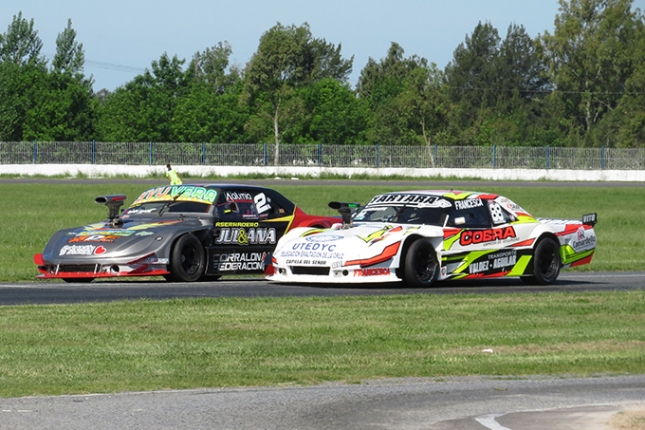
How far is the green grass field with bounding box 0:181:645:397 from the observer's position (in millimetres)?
8570

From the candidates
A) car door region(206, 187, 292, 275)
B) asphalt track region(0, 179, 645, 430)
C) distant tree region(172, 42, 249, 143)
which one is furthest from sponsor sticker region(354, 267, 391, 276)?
distant tree region(172, 42, 249, 143)

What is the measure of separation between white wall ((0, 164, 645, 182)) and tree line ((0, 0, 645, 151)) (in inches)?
394

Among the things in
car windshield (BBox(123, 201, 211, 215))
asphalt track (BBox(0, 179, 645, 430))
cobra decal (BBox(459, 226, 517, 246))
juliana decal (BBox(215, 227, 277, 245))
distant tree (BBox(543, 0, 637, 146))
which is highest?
distant tree (BBox(543, 0, 637, 146))

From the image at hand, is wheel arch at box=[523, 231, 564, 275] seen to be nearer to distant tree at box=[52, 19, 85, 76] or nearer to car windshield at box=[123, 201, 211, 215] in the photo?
car windshield at box=[123, 201, 211, 215]

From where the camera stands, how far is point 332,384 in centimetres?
815

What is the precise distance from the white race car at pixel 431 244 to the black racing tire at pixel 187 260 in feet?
3.22

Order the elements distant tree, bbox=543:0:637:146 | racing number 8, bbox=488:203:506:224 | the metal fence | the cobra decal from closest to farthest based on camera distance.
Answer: the cobra decal
racing number 8, bbox=488:203:506:224
the metal fence
distant tree, bbox=543:0:637:146

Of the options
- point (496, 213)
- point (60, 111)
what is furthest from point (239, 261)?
point (60, 111)

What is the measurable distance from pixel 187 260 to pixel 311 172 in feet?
141

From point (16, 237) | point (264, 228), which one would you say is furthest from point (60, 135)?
point (264, 228)

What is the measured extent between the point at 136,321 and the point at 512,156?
51326 mm

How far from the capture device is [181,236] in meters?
15.7

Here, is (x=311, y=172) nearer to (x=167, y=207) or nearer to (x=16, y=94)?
Answer: (x=16, y=94)

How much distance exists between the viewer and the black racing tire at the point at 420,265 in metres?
15.1
